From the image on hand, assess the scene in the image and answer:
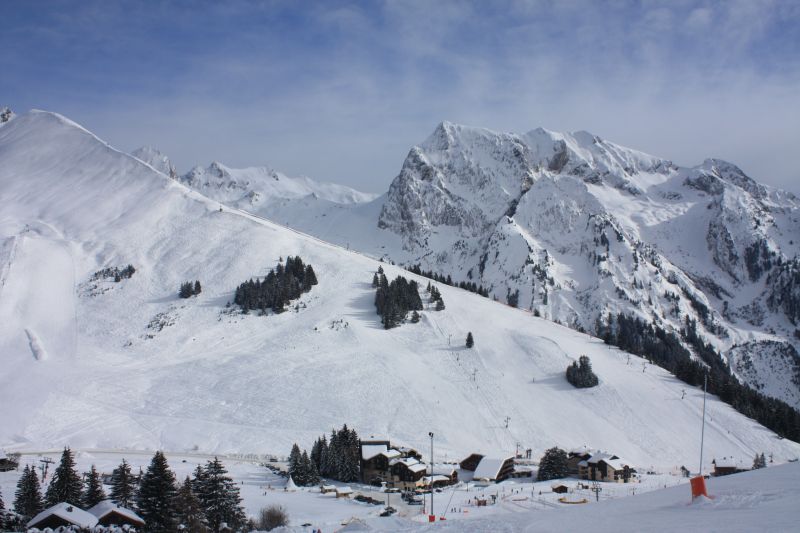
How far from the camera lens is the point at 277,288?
123 metres

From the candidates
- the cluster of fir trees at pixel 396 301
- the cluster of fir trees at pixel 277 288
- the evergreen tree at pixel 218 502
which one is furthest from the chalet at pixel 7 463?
the cluster of fir trees at pixel 396 301

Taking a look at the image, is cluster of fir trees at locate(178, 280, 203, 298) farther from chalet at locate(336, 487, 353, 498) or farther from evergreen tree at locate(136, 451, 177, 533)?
evergreen tree at locate(136, 451, 177, 533)

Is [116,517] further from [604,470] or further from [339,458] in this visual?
[604,470]

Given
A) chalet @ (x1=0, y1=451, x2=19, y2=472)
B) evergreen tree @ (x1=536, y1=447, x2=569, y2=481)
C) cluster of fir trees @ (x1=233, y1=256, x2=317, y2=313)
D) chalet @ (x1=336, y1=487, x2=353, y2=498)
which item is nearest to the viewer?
chalet @ (x1=336, y1=487, x2=353, y2=498)

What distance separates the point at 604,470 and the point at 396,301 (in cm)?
5958

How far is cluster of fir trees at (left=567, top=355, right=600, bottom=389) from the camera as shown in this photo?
4154 inches

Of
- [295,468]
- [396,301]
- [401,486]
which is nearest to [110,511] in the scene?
[295,468]

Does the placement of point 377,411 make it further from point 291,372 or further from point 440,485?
point 440,485

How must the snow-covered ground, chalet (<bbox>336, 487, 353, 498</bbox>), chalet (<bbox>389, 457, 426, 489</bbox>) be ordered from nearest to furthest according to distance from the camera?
1. the snow-covered ground
2. chalet (<bbox>336, 487, 353, 498</bbox>)
3. chalet (<bbox>389, 457, 426, 489</bbox>)

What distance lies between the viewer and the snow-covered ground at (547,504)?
13.2 meters

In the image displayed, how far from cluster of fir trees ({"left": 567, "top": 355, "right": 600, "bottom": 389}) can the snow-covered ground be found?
3529cm

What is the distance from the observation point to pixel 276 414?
86.8 meters

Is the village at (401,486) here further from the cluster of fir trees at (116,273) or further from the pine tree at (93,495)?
the cluster of fir trees at (116,273)

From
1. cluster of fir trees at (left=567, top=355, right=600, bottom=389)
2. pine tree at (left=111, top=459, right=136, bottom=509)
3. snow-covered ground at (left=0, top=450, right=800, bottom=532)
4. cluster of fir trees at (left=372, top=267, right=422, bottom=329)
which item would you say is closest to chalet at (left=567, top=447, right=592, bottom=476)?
snow-covered ground at (left=0, top=450, right=800, bottom=532)
